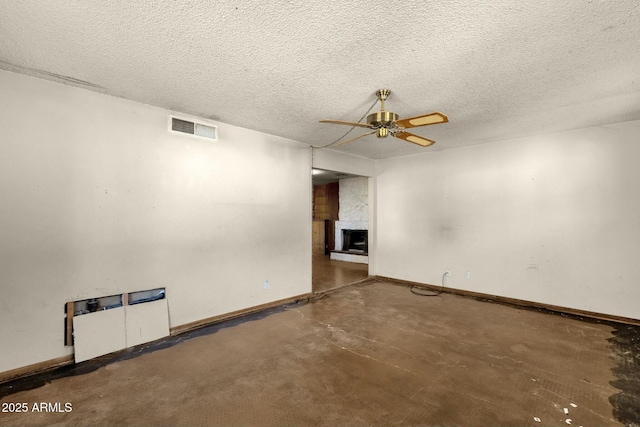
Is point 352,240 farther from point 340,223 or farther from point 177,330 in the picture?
point 177,330

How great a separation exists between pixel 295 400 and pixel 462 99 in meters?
3.31

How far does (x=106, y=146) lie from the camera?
112 inches

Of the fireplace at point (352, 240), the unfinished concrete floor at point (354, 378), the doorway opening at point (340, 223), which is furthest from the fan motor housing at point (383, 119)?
the fireplace at point (352, 240)

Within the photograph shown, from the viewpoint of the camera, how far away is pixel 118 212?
2.90 m

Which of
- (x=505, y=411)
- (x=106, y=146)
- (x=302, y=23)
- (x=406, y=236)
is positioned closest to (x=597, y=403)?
(x=505, y=411)

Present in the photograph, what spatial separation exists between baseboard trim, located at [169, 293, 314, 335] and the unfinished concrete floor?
157 mm

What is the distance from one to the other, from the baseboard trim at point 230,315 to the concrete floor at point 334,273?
64 cm

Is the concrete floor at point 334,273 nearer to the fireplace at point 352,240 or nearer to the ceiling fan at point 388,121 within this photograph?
the fireplace at point 352,240

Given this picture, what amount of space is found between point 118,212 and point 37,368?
1.53 m

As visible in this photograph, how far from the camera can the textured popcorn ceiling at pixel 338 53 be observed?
1677 mm

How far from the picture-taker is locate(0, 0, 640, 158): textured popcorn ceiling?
168 centimetres

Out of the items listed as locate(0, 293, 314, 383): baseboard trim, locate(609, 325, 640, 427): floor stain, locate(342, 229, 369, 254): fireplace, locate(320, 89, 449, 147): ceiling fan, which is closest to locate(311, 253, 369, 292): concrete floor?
locate(342, 229, 369, 254): fireplace

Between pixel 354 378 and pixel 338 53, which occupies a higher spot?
pixel 338 53

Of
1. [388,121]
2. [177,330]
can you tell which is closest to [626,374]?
[388,121]
